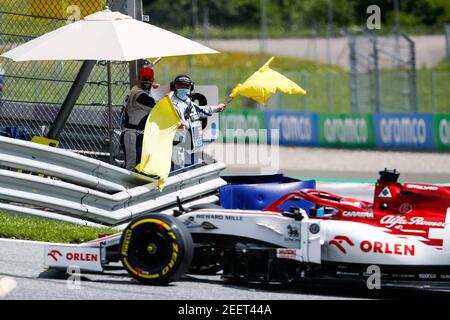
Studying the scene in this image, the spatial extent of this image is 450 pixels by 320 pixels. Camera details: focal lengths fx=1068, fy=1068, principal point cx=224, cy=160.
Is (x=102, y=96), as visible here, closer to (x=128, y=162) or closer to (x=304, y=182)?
(x=128, y=162)

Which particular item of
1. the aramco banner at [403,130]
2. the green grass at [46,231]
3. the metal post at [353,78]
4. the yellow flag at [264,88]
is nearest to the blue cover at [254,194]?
the green grass at [46,231]

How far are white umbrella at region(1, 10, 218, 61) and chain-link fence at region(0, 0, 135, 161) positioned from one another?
854 millimetres

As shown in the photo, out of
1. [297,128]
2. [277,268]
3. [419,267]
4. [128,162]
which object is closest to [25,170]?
[128,162]

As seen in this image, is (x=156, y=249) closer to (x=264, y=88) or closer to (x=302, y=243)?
(x=302, y=243)

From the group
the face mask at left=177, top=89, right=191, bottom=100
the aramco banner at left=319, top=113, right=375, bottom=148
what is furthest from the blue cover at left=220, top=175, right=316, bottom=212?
the aramco banner at left=319, top=113, right=375, bottom=148

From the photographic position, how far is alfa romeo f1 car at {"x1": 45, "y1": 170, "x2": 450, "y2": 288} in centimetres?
822

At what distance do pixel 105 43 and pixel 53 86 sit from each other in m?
1.37

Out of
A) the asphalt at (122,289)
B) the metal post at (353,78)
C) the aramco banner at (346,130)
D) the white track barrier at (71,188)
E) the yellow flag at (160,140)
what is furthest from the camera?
the metal post at (353,78)

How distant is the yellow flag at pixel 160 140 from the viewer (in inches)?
427

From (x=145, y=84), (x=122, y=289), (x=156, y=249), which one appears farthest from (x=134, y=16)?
(x=122, y=289)

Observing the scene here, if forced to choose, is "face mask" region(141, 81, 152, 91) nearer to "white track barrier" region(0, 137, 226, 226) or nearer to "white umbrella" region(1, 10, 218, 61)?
"white umbrella" region(1, 10, 218, 61)

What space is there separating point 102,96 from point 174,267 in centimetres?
482

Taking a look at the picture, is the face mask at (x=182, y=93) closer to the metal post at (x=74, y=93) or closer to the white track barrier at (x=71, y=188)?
the white track barrier at (x=71, y=188)
